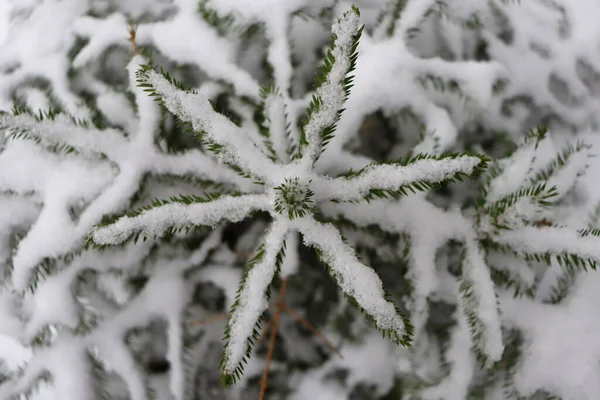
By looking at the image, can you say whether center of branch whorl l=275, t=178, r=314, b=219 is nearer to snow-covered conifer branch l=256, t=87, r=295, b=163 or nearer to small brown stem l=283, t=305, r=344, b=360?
snow-covered conifer branch l=256, t=87, r=295, b=163

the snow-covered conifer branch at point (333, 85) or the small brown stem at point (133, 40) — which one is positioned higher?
the snow-covered conifer branch at point (333, 85)

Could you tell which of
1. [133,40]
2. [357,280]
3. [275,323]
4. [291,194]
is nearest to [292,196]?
[291,194]

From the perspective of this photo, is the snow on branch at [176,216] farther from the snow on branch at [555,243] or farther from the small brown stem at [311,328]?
the snow on branch at [555,243]

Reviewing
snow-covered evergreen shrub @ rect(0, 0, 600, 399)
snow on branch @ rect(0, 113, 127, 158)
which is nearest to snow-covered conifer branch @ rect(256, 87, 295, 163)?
snow-covered evergreen shrub @ rect(0, 0, 600, 399)

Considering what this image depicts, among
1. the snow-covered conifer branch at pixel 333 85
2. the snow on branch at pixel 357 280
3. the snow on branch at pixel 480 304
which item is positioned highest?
the snow-covered conifer branch at pixel 333 85

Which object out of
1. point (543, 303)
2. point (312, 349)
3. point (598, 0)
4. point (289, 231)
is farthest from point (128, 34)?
point (598, 0)

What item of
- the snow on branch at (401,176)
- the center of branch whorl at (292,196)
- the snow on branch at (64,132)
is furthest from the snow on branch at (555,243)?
the snow on branch at (64,132)
